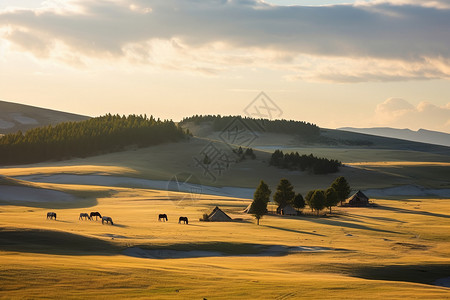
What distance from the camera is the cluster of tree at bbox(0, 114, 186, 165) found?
15688cm

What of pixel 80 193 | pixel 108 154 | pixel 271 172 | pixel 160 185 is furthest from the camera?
pixel 108 154

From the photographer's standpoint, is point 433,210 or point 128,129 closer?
point 433,210

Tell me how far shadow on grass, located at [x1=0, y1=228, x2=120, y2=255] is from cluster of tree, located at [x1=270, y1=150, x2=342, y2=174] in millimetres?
99432

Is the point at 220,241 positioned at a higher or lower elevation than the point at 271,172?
lower

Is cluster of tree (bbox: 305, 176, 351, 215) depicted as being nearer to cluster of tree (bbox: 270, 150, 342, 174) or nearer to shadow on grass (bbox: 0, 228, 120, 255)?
shadow on grass (bbox: 0, 228, 120, 255)

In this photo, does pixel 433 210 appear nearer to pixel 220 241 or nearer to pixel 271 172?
pixel 220 241

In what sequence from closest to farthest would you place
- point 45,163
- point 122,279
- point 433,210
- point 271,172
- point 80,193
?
point 122,279 → point 433,210 → point 80,193 → point 271,172 → point 45,163

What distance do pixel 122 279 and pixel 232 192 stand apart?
88.2 metres

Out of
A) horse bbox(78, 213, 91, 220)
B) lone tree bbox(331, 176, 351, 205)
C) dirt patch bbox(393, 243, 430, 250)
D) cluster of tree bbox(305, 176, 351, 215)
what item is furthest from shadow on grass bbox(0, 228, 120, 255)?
lone tree bbox(331, 176, 351, 205)

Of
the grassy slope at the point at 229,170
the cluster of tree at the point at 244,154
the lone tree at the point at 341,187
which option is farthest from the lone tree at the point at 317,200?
the cluster of tree at the point at 244,154

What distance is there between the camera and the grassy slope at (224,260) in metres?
27.2

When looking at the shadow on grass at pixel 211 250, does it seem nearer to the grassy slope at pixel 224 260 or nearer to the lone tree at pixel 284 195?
the grassy slope at pixel 224 260

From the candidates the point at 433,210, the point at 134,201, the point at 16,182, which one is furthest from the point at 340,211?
the point at 16,182

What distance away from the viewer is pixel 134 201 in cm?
8669
